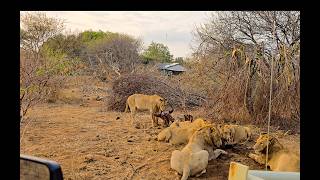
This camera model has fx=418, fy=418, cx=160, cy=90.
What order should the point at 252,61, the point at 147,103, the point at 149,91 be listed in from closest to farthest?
the point at 252,61 → the point at 147,103 → the point at 149,91

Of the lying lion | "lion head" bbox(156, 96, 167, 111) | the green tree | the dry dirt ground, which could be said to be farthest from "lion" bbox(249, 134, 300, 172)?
the green tree

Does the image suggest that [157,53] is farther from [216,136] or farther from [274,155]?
[274,155]

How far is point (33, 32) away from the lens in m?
4.94

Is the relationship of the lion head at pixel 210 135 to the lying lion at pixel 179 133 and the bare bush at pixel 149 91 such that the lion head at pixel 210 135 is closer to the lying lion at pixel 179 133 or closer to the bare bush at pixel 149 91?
the lying lion at pixel 179 133

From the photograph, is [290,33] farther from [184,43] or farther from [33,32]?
[33,32]

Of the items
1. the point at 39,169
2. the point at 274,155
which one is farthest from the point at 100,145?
the point at 39,169

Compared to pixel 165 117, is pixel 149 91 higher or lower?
higher

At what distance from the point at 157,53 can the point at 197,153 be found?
1702 mm

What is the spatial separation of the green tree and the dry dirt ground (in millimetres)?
711

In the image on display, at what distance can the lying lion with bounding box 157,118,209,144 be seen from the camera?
405cm

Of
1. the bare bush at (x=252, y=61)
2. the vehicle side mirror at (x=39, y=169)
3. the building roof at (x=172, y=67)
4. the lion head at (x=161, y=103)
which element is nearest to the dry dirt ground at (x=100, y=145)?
the lion head at (x=161, y=103)

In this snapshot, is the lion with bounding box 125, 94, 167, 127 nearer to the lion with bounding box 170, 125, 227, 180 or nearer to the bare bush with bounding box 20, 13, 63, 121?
the lion with bounding box 170, 125, 227, 180

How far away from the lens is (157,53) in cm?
488

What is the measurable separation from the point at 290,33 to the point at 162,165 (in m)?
2.10
